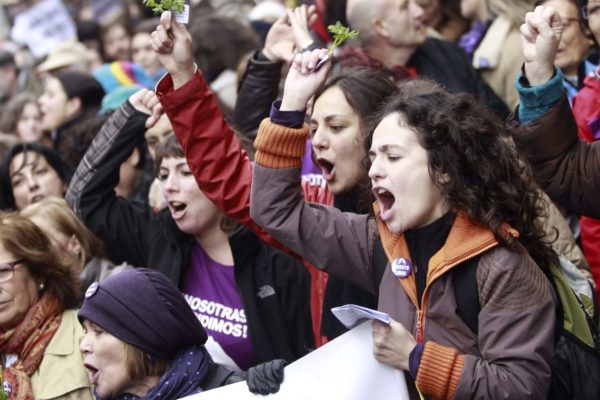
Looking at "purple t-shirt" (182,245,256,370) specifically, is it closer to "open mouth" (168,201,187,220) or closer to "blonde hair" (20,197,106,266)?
"open mouth" (168,201,187,220)

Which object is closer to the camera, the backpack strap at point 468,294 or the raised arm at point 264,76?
the backpack strap at point 468,294

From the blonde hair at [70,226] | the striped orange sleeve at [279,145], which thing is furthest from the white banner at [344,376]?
the blonde hair at [70,226]

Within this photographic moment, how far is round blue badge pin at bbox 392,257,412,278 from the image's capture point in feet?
11.5

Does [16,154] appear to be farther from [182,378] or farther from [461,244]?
[461,244]

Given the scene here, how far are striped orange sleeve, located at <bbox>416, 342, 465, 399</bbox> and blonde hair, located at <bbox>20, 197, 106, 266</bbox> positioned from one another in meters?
2.62

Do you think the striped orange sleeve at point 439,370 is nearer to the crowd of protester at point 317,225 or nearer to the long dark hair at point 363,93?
the crowd of protester at point 317,225

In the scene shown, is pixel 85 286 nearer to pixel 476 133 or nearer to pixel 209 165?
pixel 209 165

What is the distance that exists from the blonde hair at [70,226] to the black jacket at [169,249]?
8 cm

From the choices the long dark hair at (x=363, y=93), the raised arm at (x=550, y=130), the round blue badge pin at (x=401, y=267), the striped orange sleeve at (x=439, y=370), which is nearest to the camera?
the striped orange sleeve at (x=439, y=370)

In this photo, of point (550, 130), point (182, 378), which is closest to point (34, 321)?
point (182, 378)

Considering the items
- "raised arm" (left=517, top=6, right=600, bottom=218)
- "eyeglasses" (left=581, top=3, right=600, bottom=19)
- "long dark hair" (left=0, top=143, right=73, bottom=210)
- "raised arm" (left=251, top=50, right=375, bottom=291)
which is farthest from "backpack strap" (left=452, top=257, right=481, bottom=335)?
"long dark hair" (left=0, top=143, right=73, bottom=210)

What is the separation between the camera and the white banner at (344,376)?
3.40 meters

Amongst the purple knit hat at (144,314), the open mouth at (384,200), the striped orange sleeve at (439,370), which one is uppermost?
the open mouth at (384,200)

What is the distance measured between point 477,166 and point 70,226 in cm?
256
